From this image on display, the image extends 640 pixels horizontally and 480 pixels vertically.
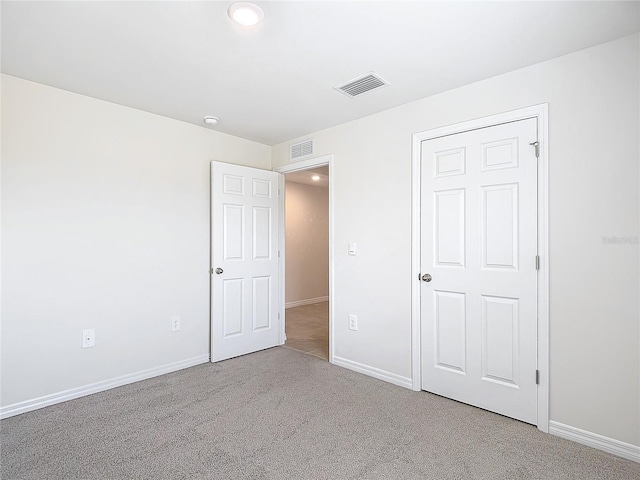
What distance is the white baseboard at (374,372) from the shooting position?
9.67 feet

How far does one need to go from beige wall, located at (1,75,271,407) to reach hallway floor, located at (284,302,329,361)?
1.14 metres

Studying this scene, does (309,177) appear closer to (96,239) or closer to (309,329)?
(309,329)

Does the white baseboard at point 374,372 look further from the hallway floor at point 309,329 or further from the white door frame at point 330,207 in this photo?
the hallway floor at point 309,329

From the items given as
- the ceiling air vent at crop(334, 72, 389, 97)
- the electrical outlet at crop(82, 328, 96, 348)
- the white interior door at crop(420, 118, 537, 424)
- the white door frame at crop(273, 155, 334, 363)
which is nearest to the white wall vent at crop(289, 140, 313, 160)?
the white door frame at crop(273, 155, 334, 363)

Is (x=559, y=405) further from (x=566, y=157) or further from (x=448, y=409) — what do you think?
(x=566, y=157)

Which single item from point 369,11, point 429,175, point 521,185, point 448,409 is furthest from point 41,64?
point 448,409

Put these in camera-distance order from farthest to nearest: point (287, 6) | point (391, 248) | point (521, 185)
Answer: point (391, 248) < point (521, 185) < point (287, 6)

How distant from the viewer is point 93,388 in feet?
9.24

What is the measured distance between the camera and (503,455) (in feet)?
6.52

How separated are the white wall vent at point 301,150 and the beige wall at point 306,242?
2.53 metres

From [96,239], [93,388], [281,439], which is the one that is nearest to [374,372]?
[281,439]

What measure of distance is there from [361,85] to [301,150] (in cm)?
135

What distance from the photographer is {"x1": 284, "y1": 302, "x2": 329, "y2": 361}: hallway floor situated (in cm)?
404

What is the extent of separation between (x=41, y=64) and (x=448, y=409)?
364 cm
